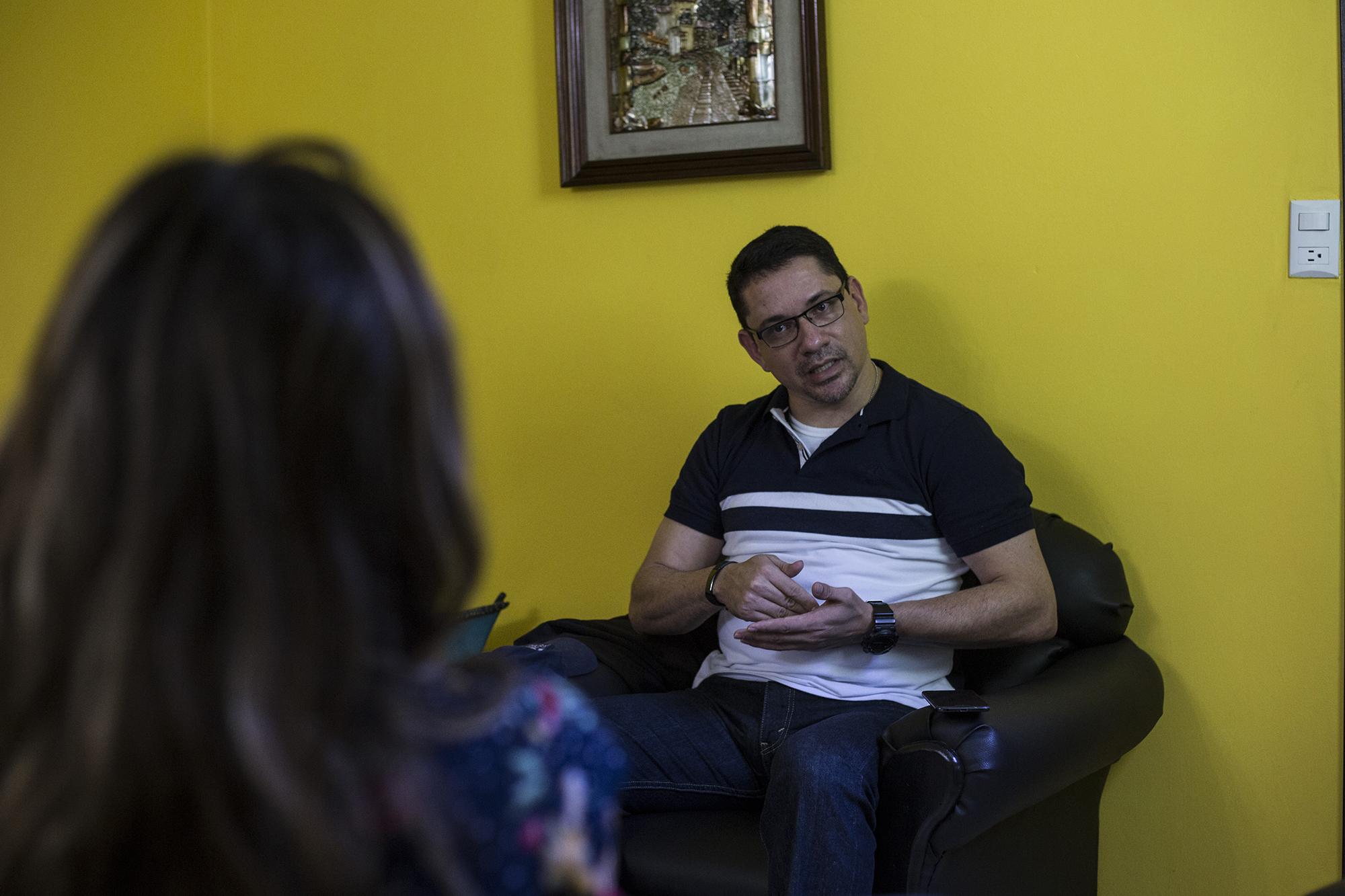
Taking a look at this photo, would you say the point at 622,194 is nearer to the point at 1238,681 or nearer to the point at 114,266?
the point at 1238,681

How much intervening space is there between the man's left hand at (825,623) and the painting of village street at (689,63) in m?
1.09

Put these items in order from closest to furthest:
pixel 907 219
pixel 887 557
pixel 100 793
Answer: pixel 100 793
pixel 887 557
pixel 907 219

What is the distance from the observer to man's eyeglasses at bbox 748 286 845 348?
86.1 inches

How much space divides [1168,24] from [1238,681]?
1.24 meters

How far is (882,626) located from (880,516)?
0.23 metres

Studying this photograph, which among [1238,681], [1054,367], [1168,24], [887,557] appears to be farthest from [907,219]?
[1238,681]

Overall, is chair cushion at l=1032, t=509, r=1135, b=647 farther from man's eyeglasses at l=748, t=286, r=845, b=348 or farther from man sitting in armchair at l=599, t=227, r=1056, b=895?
man's eyeglasses at l=748, t=286, r=845, b=348

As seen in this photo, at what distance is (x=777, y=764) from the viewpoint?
180cm

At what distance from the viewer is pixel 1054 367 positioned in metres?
2.34

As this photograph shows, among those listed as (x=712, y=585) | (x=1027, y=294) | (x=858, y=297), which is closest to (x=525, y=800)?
(x=712, y=585)

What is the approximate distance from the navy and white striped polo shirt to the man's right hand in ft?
0.36

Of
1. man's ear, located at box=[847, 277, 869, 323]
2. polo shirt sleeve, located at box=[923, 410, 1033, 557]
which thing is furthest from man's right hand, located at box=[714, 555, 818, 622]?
man's ear, located at box=[847, 277, 869, 323]

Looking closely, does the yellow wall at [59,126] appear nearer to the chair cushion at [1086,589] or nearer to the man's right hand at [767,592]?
the man's right hand at [767,592]

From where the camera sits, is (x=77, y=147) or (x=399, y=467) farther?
(x=77, y=147)
